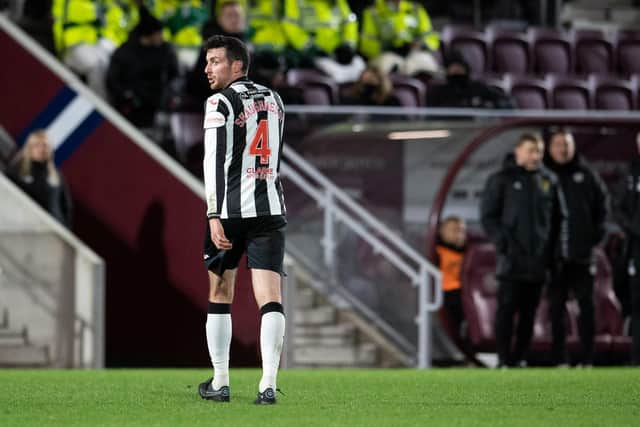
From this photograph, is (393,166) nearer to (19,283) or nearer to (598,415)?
(19,283)

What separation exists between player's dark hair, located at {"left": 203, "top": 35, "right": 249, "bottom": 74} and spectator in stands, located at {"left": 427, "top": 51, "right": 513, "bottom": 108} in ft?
23.9

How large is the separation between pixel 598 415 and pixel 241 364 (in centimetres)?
639

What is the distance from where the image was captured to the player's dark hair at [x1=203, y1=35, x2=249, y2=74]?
21.8 feet

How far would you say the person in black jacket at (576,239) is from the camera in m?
11.5

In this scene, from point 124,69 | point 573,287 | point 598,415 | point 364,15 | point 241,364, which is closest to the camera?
point 598,415

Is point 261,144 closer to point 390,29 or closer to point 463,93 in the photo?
point 463,93

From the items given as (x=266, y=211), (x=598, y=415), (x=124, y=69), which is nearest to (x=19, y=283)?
(x=124, y=69)

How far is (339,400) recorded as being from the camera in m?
7.18

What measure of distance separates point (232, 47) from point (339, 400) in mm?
1817

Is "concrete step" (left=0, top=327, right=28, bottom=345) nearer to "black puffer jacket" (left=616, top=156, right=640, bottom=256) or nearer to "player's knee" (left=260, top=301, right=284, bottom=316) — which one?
"black puffer jacket" (left=616, top=156, right=640, bottom=256)

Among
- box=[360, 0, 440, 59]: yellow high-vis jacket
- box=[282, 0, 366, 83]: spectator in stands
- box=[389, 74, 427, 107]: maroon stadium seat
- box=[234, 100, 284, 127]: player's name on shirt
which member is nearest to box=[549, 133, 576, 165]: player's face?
box=[389, 74, 427, 107]: maroon stadium seat

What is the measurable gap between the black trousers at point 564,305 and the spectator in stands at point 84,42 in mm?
4922

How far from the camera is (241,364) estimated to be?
1243 cm

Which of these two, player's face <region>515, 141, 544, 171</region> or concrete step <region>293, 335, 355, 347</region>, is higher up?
player's face <region>515, 141, 544, 171</region>
